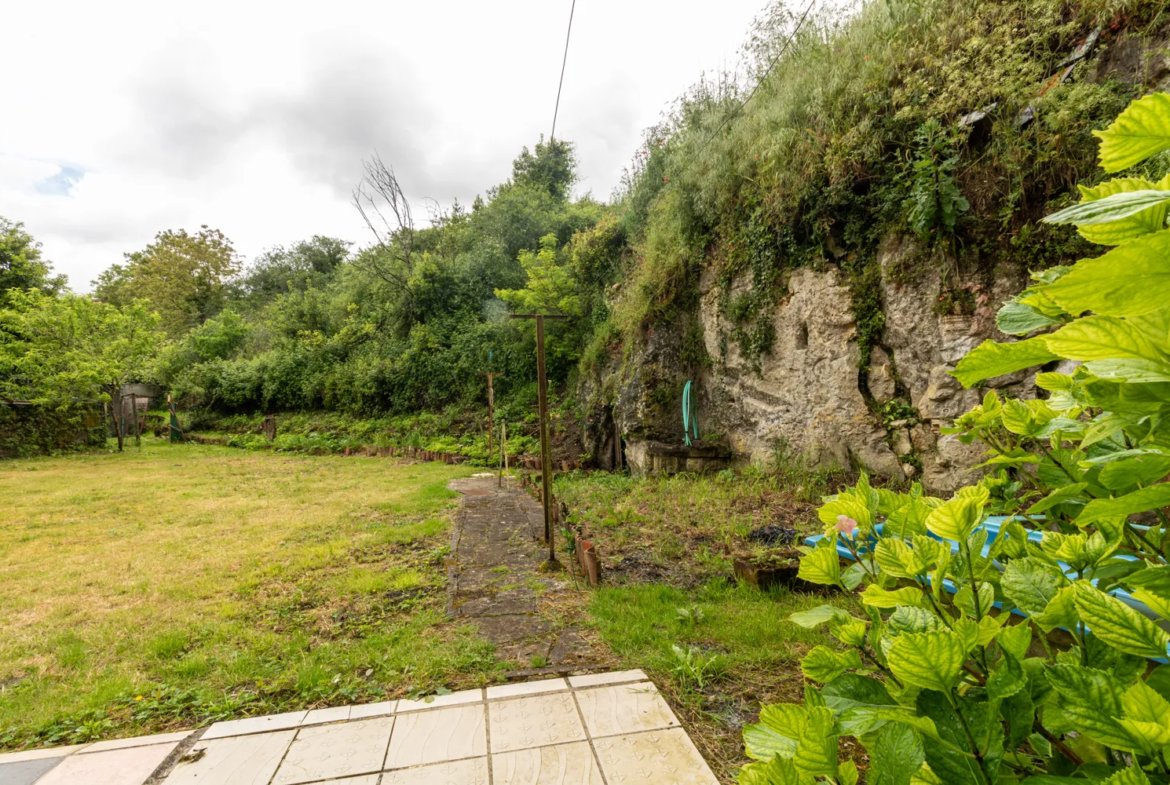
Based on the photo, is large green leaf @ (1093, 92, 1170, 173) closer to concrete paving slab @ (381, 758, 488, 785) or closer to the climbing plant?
the climbing plant

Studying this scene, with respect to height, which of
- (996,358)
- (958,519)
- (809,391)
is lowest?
(809,391)

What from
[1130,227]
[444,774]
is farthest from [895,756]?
[444,774]

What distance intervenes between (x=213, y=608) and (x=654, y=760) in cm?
334

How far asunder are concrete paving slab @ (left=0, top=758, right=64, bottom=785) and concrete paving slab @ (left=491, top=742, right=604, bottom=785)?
177 cm

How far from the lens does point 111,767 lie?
212cm

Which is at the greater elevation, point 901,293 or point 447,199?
point 447,199

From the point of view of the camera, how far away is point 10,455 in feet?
38.8

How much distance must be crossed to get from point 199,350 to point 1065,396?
25.1 meters

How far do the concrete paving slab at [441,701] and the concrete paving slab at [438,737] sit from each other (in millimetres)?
37

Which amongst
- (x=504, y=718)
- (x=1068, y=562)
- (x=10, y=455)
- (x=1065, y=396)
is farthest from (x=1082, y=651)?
(x=10, y=455)

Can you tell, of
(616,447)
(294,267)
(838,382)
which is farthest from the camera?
(294,267)

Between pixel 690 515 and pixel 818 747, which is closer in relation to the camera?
pixel 818 747

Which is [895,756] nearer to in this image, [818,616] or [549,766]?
[818,616]

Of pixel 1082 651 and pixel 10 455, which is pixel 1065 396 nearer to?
pixel 1082 651
